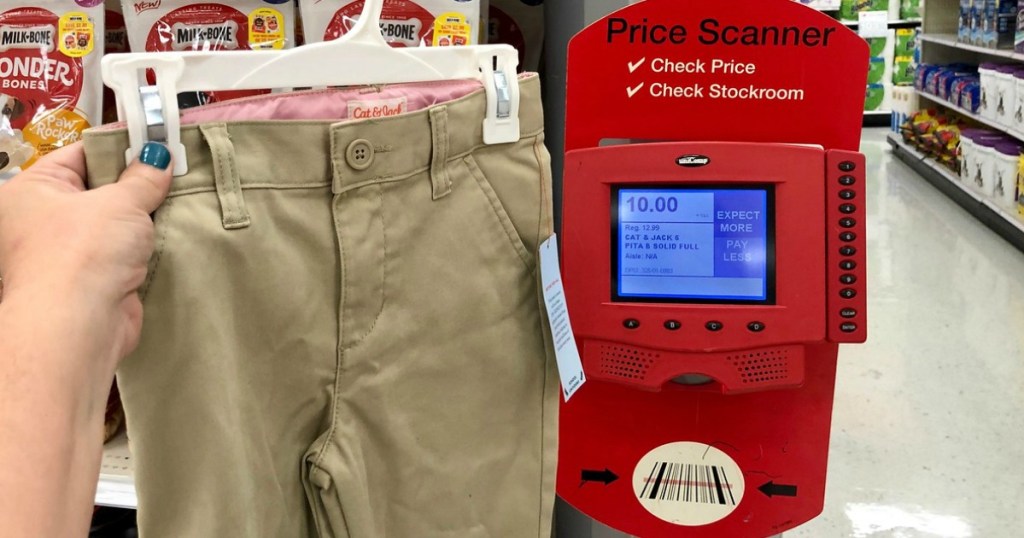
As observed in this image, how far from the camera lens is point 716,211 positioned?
4.00 feet

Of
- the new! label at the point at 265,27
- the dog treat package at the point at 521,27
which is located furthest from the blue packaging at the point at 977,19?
the new! label at the point at 265,27

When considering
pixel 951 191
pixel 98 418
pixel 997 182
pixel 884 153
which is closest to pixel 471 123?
pixel 98 418

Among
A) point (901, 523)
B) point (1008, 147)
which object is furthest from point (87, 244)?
point (1008, 147)

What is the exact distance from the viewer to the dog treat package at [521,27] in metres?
1.71

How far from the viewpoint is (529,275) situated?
3.55 ft

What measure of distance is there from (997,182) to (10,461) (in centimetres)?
582

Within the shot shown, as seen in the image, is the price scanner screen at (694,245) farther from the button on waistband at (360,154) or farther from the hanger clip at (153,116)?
the hanger clip at (153,116)

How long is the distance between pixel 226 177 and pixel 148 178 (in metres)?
0.07

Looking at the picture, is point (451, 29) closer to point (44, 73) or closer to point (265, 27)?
point (265, 27)

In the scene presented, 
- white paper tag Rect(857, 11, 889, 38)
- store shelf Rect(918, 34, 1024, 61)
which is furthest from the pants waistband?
white paper tag Rect(857, 11, 889, 38)

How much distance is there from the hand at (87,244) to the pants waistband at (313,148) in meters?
0.03

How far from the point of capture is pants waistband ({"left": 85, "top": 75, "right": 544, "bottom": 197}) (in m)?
0.80

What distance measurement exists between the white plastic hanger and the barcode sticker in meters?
0.59

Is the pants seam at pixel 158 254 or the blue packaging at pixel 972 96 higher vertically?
the blue packaging at pixel 972 96
